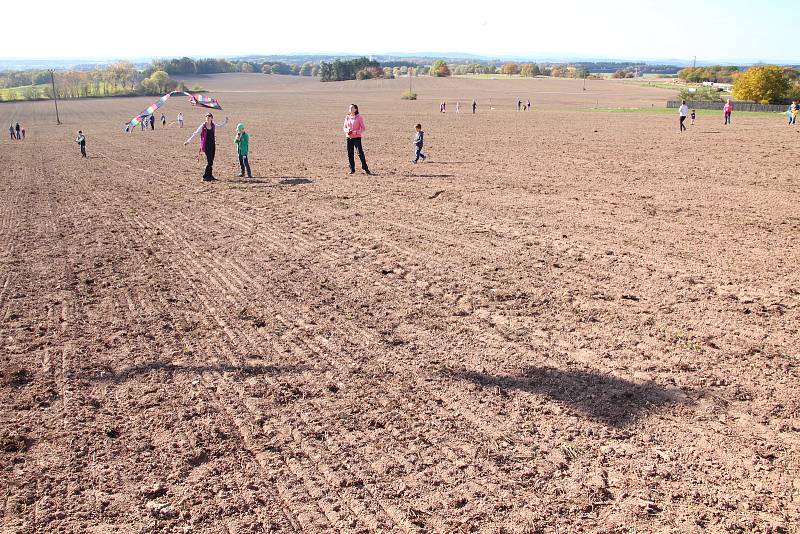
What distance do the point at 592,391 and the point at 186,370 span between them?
364 centimetres

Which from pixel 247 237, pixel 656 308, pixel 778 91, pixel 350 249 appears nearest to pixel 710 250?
pixel 656 308

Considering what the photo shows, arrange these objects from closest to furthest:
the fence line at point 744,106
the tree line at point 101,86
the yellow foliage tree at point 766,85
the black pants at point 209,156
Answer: the black pants at point 209,156
the fence line at point 744,106
the yellow foliage tree at point 766,85
the tree line at point 101,86

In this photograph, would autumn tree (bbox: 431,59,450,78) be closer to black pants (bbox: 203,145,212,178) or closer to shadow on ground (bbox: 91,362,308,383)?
black pants (bbox: 203,145,212,178)

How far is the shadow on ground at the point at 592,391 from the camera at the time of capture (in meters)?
5.19

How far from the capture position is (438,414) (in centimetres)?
524

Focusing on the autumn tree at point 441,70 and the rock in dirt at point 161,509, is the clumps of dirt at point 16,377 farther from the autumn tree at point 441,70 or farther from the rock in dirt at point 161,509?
the autumn tree at point 441,70

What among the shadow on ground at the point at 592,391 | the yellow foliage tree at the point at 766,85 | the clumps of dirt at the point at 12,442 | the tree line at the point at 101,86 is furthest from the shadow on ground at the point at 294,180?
the tree line at the point at 101,86

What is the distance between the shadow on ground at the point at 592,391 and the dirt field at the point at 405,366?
0.02 m

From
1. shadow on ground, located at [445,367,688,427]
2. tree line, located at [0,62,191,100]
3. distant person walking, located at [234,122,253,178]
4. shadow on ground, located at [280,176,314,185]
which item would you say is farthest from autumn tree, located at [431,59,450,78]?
shadow on ground, located at [445,367,688,427]

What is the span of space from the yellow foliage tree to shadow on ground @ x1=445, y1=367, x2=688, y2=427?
173ft

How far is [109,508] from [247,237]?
7154 mm

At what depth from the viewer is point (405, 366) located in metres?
6.08

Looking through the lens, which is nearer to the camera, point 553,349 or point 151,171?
point 553,349

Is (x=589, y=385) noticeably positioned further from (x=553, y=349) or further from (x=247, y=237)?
(x=247, y=237)
